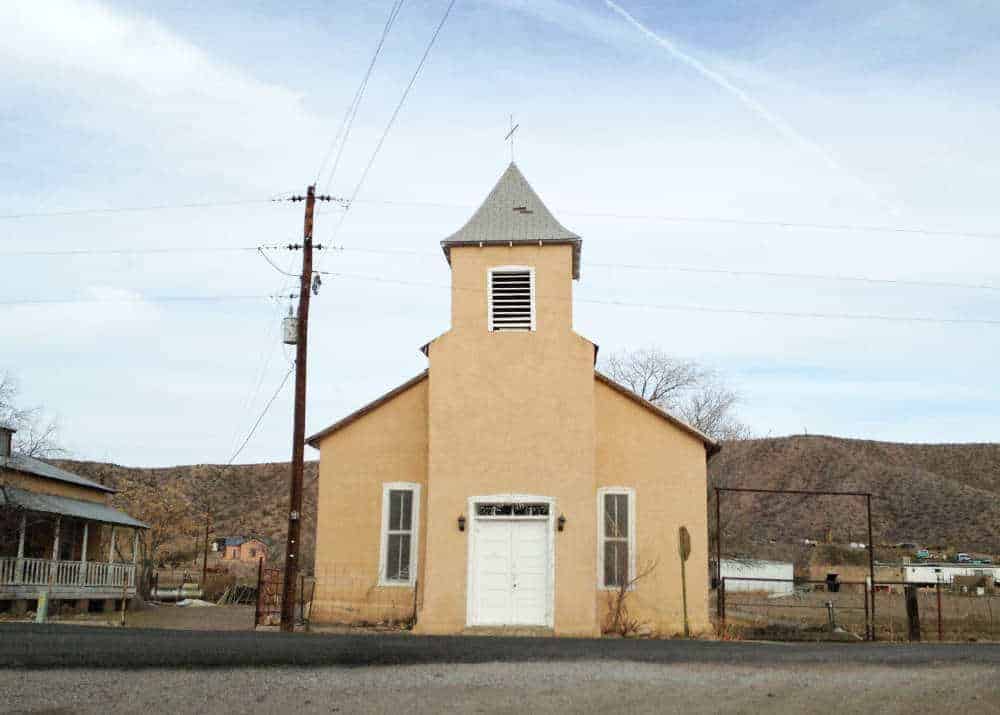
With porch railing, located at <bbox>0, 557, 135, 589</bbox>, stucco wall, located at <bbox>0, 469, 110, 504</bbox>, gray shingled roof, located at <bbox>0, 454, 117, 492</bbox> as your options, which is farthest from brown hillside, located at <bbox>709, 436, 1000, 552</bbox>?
gray shingled roof, located at <bbox>0, 454, 117, 492</bbox>

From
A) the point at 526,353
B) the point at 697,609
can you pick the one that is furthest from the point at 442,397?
the point at 697,609

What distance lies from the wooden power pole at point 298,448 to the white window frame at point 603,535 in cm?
615

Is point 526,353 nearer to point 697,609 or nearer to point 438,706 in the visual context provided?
point 697,609

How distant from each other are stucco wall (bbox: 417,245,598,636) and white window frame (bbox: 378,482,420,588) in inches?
61.3

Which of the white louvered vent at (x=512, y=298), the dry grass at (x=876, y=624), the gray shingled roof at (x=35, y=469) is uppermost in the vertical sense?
the white louvered vent at (x=512, y=298)

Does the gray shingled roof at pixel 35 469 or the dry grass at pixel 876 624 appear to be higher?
the gray shingled roof at pixel 35 469

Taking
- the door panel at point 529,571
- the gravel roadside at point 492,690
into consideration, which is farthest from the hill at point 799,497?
the gravel roadside at point 492,690

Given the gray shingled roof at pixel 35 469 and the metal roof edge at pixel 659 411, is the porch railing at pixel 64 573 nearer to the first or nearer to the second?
the gray shingled roof at pixel 35 469

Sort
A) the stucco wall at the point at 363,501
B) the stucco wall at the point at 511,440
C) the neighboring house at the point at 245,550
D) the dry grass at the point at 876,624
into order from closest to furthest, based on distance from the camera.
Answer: the stucco wall at the point at 511,440, the stucco wall at the point at 363,501, the dry grass at the point at 876,624, the neighboring house at the point at 245,550

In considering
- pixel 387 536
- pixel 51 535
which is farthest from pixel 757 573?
pixel 387 536

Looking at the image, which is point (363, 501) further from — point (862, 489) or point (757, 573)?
point (862, 489)

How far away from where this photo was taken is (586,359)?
21.1m

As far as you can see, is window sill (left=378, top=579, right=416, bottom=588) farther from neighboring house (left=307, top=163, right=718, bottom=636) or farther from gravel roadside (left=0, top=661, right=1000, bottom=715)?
gravel roadside (left=0, top=661, right=1000, bottom=715)

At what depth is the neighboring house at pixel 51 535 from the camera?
2812 cm
